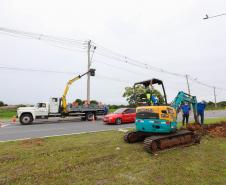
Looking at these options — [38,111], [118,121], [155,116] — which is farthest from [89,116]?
[155,116]

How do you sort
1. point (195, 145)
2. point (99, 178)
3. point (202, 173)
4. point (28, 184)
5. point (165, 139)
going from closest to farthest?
1. point (28, 184)
2. point (99, 178)
3. point (202, 173)
4. point (165, 139)
5. point (195, 145)

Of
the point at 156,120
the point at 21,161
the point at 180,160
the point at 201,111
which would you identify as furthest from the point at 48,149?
the point at 201,111

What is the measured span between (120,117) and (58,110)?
7.43 m

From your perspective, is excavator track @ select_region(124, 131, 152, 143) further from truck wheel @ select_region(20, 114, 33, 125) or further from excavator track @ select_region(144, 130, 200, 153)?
truck wheel @ select_region(20, 114, 33, 125)

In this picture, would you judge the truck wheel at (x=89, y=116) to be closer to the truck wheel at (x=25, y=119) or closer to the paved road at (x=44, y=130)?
the paved road at (x=44, y=130)

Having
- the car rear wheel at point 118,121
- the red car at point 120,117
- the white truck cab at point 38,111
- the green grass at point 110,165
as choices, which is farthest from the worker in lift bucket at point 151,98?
the white truck cab at point 38,111

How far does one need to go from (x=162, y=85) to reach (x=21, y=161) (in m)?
5.71

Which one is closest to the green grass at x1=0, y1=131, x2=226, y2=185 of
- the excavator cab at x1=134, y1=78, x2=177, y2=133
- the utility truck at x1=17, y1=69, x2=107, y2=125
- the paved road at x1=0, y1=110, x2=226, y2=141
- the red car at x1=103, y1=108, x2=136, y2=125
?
the excavator cab at x1=134, y1=78, x2=177, y2=133

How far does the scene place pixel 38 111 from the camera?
2084 centimetres

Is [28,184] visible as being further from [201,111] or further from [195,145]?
[201,111]

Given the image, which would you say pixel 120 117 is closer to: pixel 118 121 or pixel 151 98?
pixel 118 121

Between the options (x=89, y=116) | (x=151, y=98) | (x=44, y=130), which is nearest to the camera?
(x=151, y=98)

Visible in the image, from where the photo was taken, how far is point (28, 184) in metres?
4.68

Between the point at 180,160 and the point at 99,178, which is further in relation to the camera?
the point at 180,160
